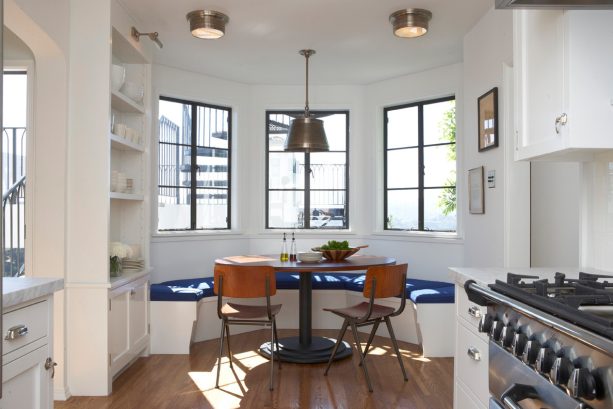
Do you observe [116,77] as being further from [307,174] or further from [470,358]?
[470,358]

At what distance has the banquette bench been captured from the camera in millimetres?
4422

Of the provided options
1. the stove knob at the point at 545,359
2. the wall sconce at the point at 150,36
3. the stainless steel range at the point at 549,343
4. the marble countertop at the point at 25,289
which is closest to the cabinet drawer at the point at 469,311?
the stainless steel range at the point at 549,343

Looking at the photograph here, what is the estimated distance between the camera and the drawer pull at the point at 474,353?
2164 millimetres

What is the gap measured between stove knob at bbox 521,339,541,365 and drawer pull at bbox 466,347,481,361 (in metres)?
0.83

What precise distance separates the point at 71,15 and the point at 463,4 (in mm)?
2754

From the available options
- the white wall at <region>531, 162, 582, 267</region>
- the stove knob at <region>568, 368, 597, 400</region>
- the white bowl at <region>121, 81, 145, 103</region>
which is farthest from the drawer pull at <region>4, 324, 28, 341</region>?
the white wall at <region>531, 162, 582, 267</region>

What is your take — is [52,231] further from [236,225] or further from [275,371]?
[236,225]

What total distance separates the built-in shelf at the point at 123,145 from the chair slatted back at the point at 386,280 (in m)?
2.01

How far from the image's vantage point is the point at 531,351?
1.34 meters

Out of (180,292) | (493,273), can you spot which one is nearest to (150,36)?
(180,292)

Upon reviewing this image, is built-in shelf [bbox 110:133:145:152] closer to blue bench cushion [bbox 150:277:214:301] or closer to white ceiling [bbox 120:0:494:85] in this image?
white ceiling [bbox 120:0:494:85]

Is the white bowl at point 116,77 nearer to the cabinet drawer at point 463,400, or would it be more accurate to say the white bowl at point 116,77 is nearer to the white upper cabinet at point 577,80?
the white upper cabinet at point 577,80

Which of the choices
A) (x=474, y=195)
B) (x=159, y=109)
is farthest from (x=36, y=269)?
(x=474, y=195)

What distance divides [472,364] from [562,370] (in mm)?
1143
